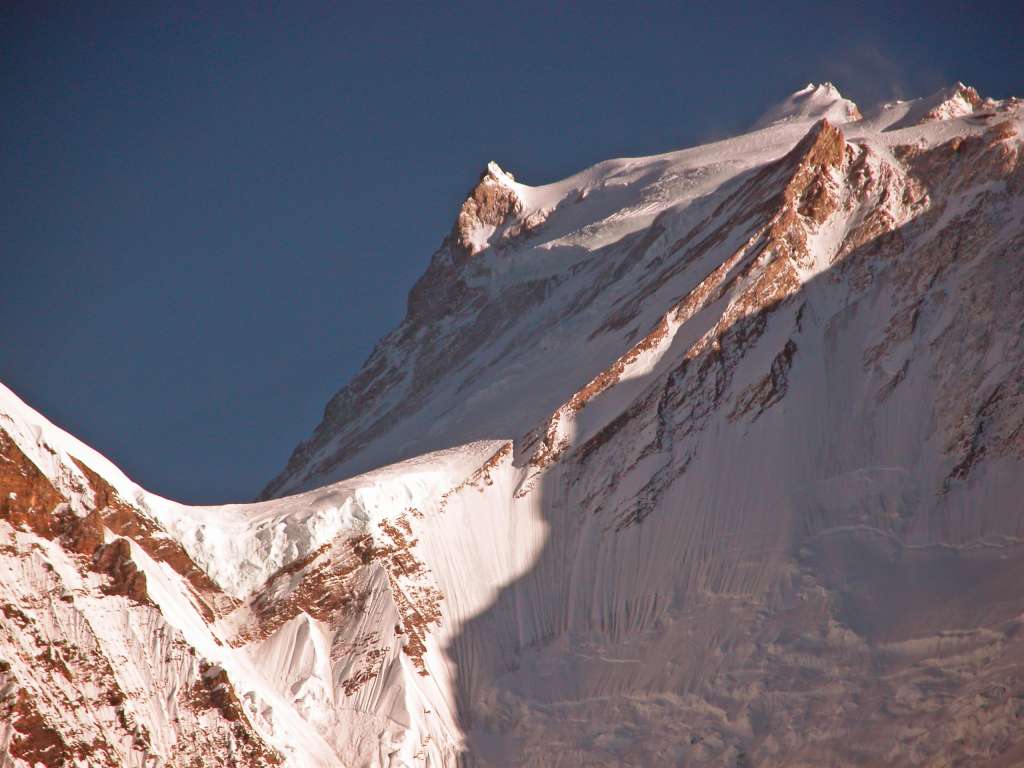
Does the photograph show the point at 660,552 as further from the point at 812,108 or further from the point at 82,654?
the point at 812,108

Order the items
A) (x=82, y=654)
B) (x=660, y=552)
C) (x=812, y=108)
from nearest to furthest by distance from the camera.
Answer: (x=82, y=654)
(x=660, y=552)
(x=812, y=108)

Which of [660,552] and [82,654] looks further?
[660,552]

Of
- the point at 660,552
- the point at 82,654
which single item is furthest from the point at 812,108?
the point at 82,654

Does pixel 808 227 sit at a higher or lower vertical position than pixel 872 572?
higher

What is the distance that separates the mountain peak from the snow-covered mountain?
1746 inches

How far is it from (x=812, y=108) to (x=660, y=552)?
82292 mm

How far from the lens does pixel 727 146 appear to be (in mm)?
131375

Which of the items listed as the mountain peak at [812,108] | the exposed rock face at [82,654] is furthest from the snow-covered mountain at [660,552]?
the mountain peak at [812,108]

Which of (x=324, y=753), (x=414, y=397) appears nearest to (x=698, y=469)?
(x=324, y=753)

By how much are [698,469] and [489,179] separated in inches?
3002

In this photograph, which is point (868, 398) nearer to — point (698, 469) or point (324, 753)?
point (698, 469)

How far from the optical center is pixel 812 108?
147 metres

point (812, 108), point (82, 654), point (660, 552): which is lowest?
point (82, 654)

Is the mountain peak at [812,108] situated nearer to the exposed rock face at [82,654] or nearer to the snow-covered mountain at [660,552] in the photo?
the snow-covered mountain at [660,552]
